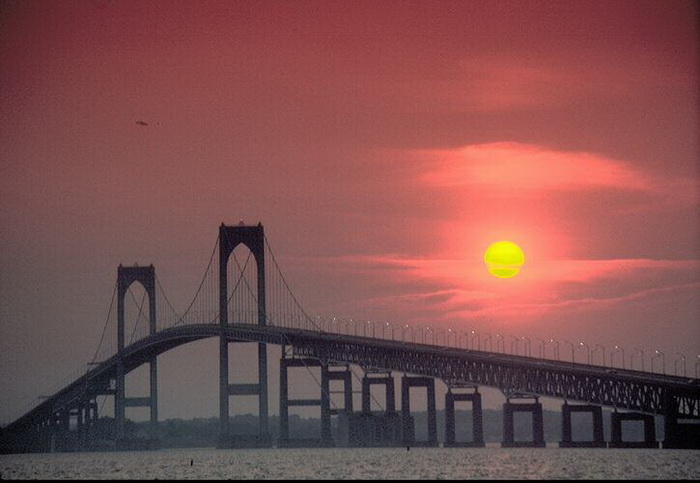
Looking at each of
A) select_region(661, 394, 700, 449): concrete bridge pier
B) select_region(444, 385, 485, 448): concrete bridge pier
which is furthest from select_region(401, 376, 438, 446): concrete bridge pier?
select_region(661, 394, 700, 449): concrete bridge pier

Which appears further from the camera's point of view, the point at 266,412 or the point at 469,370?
the point at 266,412

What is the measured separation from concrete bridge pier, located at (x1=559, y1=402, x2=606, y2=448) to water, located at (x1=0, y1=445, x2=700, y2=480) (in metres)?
1.09

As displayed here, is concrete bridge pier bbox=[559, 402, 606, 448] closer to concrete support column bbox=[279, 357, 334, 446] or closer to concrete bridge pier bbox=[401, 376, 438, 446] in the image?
concrete bridge pier bbox=[401, 376, 438, 446]

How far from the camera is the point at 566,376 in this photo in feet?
520

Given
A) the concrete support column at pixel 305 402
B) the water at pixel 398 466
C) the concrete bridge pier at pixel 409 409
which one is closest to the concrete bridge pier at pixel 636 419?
the water at pixel 398 466

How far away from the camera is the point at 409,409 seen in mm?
181875

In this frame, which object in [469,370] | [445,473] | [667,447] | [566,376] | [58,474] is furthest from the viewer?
[469,370]

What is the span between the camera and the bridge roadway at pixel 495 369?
14675 cm

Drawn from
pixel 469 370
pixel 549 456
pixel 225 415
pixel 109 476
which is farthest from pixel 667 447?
pixel 225 415

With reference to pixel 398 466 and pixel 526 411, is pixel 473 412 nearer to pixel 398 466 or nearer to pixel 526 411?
pixel 526 411

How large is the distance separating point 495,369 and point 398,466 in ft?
128

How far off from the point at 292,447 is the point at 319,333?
1377cm

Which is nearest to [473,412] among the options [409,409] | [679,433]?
[409,409]

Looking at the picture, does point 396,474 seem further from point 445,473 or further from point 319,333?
point 319,333
